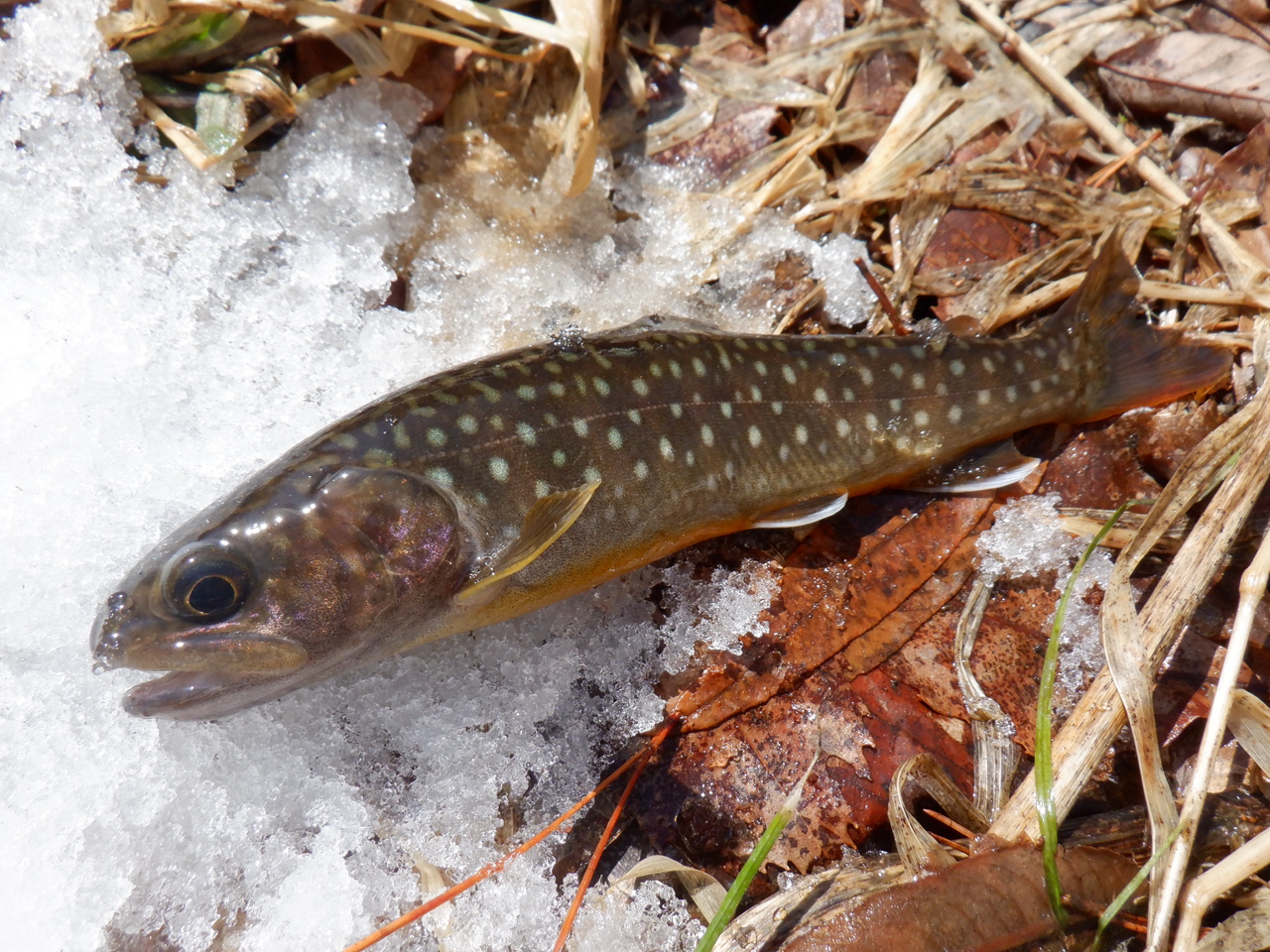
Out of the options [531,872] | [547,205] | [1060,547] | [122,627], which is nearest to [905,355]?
[1060,547]

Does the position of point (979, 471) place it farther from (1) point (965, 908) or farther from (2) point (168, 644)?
(2) point (168, 644)

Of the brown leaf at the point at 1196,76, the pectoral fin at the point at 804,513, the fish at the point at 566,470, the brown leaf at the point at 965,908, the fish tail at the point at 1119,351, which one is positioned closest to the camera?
the brown leaf at the point at 965,908

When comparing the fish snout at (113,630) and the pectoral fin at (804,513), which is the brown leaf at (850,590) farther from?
the fish snout at (113,630)

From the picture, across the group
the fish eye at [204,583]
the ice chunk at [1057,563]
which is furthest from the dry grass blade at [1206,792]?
the fish eye at [204,583]

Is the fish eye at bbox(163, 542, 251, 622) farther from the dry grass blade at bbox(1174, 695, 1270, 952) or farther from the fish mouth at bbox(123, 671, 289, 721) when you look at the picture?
the dry grass blade at bbox(1174, 695, 1270, 952)

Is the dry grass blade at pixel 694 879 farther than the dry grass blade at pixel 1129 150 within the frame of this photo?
No

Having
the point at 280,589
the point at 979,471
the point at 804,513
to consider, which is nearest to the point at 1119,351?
the point at 979,471
